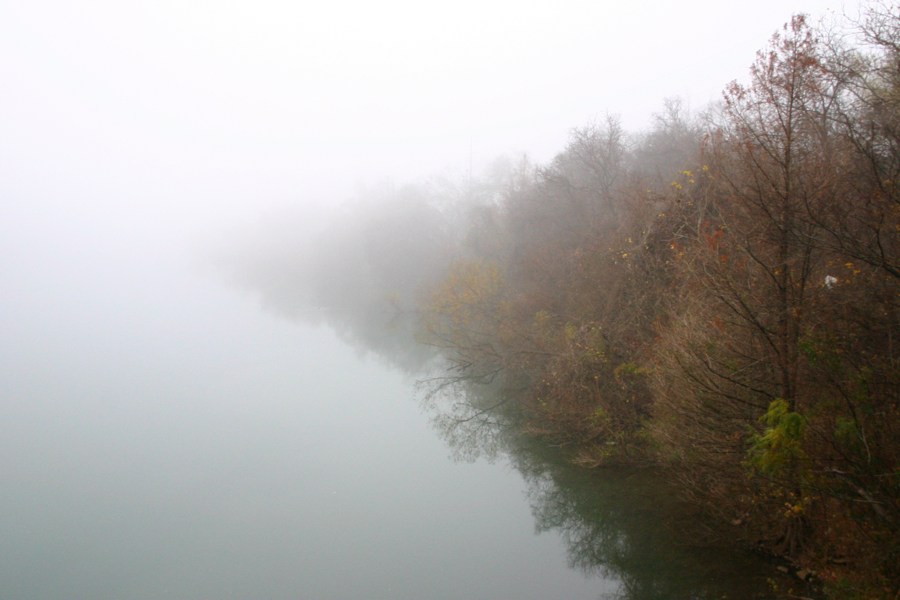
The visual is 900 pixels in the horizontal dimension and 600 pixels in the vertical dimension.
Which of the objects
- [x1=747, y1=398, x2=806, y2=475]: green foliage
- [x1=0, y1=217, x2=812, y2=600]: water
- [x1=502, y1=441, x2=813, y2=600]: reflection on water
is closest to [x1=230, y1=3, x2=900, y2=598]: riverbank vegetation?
[x1=747, y1=398, x2=806, y2=475]: green foliage

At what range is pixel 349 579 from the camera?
12062 millimetres

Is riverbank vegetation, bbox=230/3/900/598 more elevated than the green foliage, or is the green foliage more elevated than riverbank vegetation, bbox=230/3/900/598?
riverbank vegetation, bbox=230/3/900/598

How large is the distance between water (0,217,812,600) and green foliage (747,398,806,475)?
3.07m

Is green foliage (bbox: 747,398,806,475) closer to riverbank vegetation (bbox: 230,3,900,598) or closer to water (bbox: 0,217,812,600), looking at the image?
riverbank vegetation (bbox: 230,3,900,598)

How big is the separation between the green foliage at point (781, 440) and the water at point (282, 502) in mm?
3072

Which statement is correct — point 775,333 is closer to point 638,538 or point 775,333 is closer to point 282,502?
point 638,538

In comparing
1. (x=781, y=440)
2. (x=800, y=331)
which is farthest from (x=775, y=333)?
(x=781, y=440)

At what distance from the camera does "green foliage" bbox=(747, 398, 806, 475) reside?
6855 mm

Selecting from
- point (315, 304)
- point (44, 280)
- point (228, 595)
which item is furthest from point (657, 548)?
point (44, 280)

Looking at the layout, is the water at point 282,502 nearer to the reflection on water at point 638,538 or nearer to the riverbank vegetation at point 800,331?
the reflection on water at point 638,538

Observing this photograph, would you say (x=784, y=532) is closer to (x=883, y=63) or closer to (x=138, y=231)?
(x=883, y=63)

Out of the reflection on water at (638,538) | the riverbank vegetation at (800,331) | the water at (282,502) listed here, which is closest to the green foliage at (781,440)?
the riverbank vegetation at (800,331)

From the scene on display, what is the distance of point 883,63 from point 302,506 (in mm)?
14707

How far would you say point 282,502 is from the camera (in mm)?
15664
